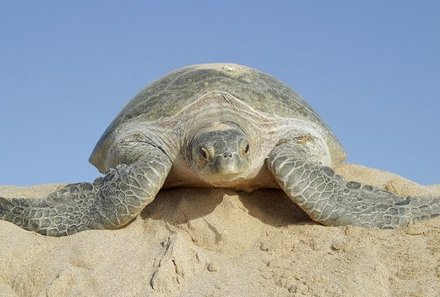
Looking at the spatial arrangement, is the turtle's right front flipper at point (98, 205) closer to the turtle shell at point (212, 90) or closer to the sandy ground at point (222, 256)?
the sandy ground at point (222, 256)

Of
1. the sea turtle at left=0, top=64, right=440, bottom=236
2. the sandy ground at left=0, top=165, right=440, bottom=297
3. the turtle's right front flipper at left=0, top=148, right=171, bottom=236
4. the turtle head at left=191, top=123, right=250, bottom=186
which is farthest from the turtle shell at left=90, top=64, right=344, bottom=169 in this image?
the sandy ground at left=0, top=165, right=440, bottom=297

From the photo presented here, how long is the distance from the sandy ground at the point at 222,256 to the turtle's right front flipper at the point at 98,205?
0.51 feet

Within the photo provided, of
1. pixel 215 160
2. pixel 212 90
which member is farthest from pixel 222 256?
pixel 212 90

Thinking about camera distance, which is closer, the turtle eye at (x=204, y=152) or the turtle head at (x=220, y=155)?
the turtle head at (x=220, y=155)

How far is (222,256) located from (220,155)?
987 millimetres

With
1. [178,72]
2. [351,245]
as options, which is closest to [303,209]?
[351,245]

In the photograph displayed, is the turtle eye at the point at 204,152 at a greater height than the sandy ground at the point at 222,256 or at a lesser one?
greater

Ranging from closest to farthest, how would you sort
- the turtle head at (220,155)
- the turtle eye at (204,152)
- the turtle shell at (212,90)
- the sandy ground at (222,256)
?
the sandy ground at (222,256) → the turtle head at (220,155) → the turtle eye at (204,152) → the turtle shell at (212,90)

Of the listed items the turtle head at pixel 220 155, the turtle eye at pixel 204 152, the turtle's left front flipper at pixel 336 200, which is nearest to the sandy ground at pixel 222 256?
the turtle's left front flipper at pixel 336 200

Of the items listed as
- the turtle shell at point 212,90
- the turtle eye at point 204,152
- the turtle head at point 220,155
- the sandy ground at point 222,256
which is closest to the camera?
the sandy ground at point 222,256

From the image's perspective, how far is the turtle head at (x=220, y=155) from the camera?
5336mm

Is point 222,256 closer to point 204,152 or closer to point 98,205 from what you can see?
point 204,152

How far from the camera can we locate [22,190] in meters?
8.57

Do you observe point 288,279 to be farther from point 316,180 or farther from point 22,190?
point 22,190
